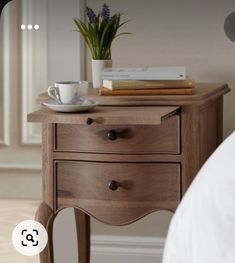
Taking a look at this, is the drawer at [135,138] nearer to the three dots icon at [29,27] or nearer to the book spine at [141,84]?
the book spine at [141,84]

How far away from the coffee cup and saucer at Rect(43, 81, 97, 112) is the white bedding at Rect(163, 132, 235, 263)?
81 cm


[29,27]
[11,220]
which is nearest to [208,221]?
[29,27]

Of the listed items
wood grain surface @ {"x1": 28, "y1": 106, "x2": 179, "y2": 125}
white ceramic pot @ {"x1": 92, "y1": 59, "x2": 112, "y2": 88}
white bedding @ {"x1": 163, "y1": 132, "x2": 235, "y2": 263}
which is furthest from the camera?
white ceramic pot @ {"x1": 92, "y1": 59, "x2": 112, "y2": 88}

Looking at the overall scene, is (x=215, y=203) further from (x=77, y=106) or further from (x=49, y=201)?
(x=49, y=201)

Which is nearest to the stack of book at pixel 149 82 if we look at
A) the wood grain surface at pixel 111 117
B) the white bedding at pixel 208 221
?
the wood grain surface at pixel 111 117

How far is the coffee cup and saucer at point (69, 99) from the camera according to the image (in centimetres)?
164

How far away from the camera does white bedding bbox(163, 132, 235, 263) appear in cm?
76

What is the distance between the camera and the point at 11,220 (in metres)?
3.10

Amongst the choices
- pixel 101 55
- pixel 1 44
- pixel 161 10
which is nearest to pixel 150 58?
pixel 161 10

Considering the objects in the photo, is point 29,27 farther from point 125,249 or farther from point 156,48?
point 125,249

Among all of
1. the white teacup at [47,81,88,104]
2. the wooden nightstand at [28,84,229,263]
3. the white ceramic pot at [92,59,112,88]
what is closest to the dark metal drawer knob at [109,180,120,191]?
the wooden nightstand at [28,84,229,263]

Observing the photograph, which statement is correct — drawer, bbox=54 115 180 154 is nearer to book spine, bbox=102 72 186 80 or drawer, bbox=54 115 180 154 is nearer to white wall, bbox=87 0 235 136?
A: book spine, bbox=102 72 186 80

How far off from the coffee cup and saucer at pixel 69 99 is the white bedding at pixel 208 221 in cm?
81

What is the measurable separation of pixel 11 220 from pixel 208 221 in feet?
7.87
